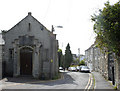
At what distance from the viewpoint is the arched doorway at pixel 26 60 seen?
840 inches

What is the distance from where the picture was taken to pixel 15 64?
20.6 m

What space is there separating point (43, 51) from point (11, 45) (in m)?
4.48

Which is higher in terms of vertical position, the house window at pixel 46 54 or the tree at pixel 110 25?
the tree at pixel 110 25

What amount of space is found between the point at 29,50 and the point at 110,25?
12959 mm

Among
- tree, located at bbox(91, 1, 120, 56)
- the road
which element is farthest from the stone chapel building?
tree, located at bbox(91, 1, 120, 56)

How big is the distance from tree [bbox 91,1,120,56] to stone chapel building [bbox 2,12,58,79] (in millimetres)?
10317

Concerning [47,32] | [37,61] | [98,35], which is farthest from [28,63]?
[98,35]

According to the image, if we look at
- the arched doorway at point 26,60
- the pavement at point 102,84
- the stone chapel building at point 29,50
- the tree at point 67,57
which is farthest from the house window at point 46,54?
the tree at point 67,57

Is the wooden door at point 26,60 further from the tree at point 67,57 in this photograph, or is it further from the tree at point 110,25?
the tree at point 67,57

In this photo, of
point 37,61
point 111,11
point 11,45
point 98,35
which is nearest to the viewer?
point 111,11

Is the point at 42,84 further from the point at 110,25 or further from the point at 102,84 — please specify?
the point at 110,25

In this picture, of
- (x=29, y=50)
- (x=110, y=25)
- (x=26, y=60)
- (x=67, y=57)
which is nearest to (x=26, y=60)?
(x=26, y=60)

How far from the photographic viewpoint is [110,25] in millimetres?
11117

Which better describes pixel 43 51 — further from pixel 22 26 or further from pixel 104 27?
pixel 104 27
